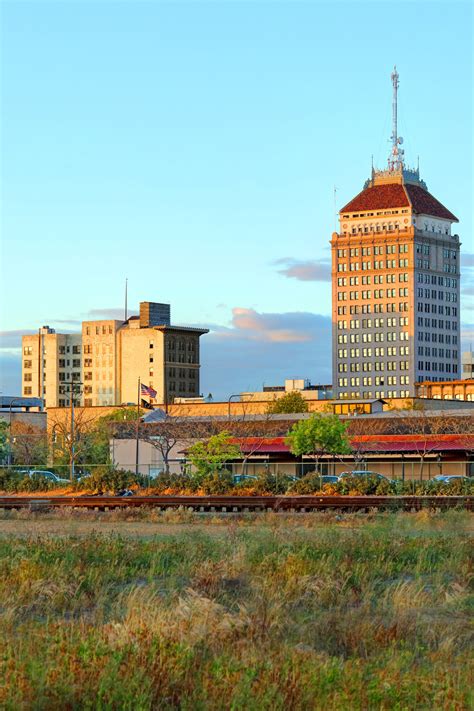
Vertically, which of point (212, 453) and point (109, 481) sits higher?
point (212, 453)

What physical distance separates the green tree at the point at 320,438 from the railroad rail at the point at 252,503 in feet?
93.7

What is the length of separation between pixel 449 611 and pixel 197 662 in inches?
238

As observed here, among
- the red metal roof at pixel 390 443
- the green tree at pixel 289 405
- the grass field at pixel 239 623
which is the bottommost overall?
the grass field at pixel 239 623

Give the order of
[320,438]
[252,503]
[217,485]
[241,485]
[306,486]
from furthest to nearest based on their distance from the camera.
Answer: [320,438], [217,485], [241,485], [306,486], [252,503]

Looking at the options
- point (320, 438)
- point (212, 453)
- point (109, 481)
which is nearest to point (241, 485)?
point (109, 481)

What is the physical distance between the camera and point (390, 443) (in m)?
86.5

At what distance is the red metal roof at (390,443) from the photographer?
82562 millimetres

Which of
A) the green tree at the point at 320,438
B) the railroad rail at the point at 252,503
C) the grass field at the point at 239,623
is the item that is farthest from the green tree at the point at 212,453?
the grass field at the point at 239,623

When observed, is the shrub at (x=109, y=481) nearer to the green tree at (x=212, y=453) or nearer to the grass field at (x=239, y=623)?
the green tree at (x=212, y=453)

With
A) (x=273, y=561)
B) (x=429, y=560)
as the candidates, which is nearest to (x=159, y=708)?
(x=273, y=561)

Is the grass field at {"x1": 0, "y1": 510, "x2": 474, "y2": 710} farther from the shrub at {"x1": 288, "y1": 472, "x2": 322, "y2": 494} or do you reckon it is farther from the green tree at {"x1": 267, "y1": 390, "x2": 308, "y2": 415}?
the green tree at {"x1": 267, "y1": 390, "x2": 308, "y2": 415}

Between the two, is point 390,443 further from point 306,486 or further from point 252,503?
point 252,503

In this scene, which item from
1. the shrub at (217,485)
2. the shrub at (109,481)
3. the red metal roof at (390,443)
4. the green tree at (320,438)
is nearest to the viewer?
the shrub at (217,485)

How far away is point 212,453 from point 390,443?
13542 mm
